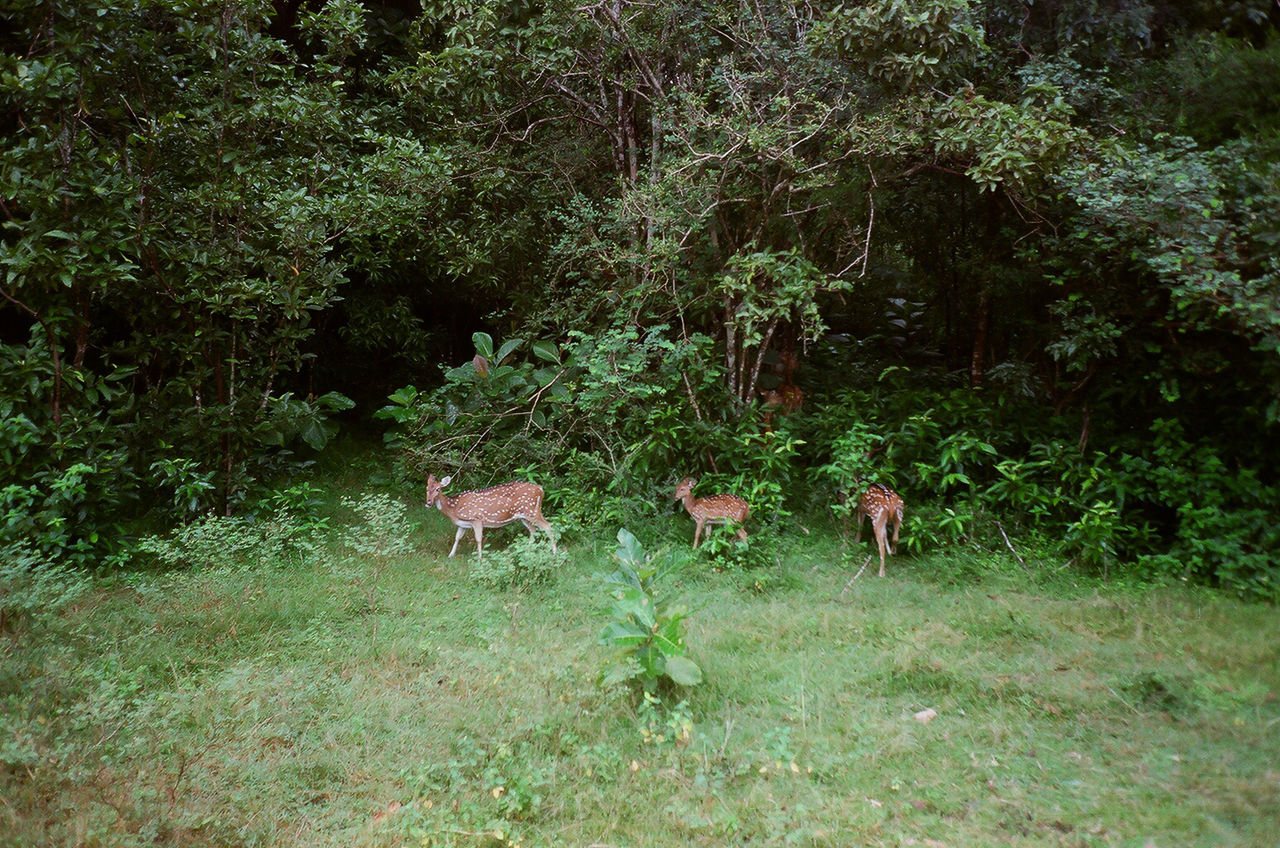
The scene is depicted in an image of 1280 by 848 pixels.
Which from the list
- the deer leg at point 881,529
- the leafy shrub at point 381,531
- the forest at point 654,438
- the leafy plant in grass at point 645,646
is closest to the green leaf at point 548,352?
the forest at point 654,438

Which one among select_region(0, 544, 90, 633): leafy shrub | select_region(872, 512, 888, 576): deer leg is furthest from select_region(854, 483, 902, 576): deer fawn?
select_region(0, 544, 90, 633): leafy shrub

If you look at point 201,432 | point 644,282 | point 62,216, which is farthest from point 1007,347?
point 62,216

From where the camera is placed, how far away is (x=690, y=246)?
27.3ft

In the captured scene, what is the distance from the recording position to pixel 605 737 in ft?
14.7

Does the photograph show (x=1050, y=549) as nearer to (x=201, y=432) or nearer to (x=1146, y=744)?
(x=1146, y=744)

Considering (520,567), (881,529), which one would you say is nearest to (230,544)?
(520,567)

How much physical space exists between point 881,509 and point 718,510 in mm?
1357

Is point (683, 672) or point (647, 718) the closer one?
point (647, 718)

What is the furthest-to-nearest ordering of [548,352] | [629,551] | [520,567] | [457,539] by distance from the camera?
[548,352], [457,539], [520,567], [629,551]

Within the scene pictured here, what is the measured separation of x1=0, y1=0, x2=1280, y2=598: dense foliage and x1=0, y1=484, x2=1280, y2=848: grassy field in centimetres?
133

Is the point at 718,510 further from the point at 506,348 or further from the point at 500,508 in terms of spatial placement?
the point at 506,348

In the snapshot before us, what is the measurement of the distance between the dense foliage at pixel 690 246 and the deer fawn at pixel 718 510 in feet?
1.49

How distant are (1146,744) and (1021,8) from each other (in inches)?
240

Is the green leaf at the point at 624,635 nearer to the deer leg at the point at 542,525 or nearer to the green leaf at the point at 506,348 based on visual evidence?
the deer leg at the point at 542,525
